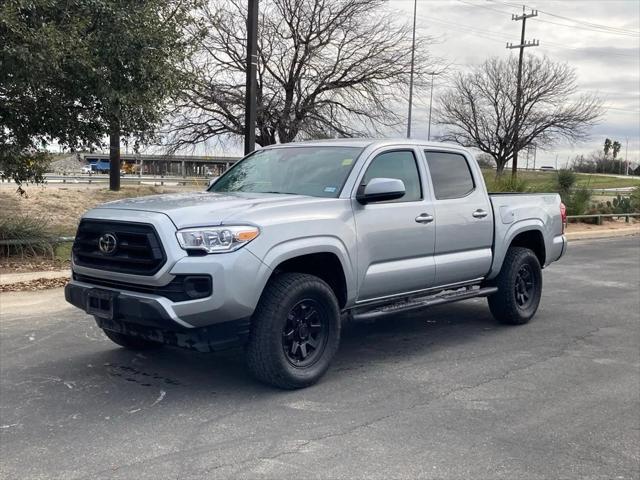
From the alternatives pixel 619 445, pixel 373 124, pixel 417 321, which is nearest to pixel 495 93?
pixel 373 124

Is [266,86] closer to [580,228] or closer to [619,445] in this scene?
[580,228]

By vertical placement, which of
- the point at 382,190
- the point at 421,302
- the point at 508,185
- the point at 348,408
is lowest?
the point at 348,408

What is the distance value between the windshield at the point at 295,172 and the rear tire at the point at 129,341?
1535 millimetres

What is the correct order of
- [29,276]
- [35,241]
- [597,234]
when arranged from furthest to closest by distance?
[597,234] → [35,241] → [29,276]

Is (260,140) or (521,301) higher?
(260,140)

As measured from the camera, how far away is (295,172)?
233 inches

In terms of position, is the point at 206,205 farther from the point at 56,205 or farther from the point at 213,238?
the point at 56,205

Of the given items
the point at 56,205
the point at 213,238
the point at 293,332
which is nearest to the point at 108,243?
the point at 213,238

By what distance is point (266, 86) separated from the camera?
70.6 feet

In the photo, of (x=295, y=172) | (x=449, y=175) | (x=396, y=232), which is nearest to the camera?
(x=396, y=232)

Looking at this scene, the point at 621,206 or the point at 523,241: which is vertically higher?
the point at 621,206

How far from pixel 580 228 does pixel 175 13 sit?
1482 centimetres

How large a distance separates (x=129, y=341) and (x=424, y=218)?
113 inches

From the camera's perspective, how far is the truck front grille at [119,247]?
4.60m
